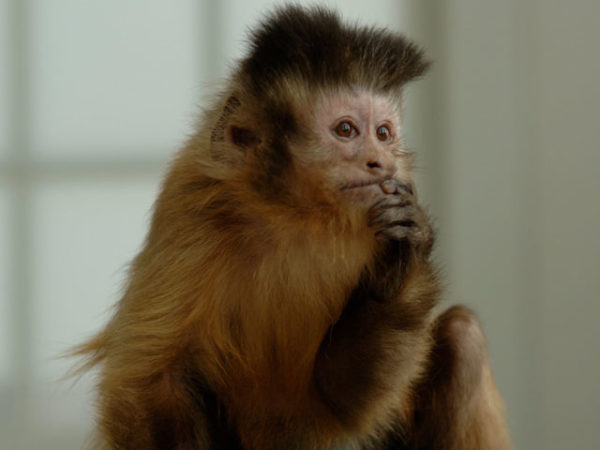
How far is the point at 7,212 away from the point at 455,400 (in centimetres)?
202

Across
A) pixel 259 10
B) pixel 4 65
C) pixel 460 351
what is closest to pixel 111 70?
pixel 4 65

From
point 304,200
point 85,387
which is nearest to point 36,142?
point 85,387

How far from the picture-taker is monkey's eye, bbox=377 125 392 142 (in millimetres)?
2336

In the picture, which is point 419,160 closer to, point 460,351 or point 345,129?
point 460,351

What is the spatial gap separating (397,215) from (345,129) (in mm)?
251

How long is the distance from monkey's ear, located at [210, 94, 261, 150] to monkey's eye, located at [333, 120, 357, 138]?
19 cm

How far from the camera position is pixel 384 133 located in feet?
7.70

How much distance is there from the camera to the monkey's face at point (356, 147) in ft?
7.27

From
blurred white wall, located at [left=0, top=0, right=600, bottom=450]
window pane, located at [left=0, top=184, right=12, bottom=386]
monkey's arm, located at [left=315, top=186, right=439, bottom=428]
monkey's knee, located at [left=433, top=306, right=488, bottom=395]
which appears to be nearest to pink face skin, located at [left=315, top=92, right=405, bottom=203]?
monkey's arm, located at [left=315, top=186, right=439, bottom=428]

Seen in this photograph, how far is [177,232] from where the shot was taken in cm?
241

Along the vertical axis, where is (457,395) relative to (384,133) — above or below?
below

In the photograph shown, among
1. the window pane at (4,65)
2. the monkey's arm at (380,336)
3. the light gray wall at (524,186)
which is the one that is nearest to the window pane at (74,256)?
the window pane at (4,65)

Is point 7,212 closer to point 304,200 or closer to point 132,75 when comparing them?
point 132,75

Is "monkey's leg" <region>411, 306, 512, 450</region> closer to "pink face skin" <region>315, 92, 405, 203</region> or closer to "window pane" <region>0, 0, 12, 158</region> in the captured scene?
"pink face skin" <region>315, 92, 405, 203</region>
